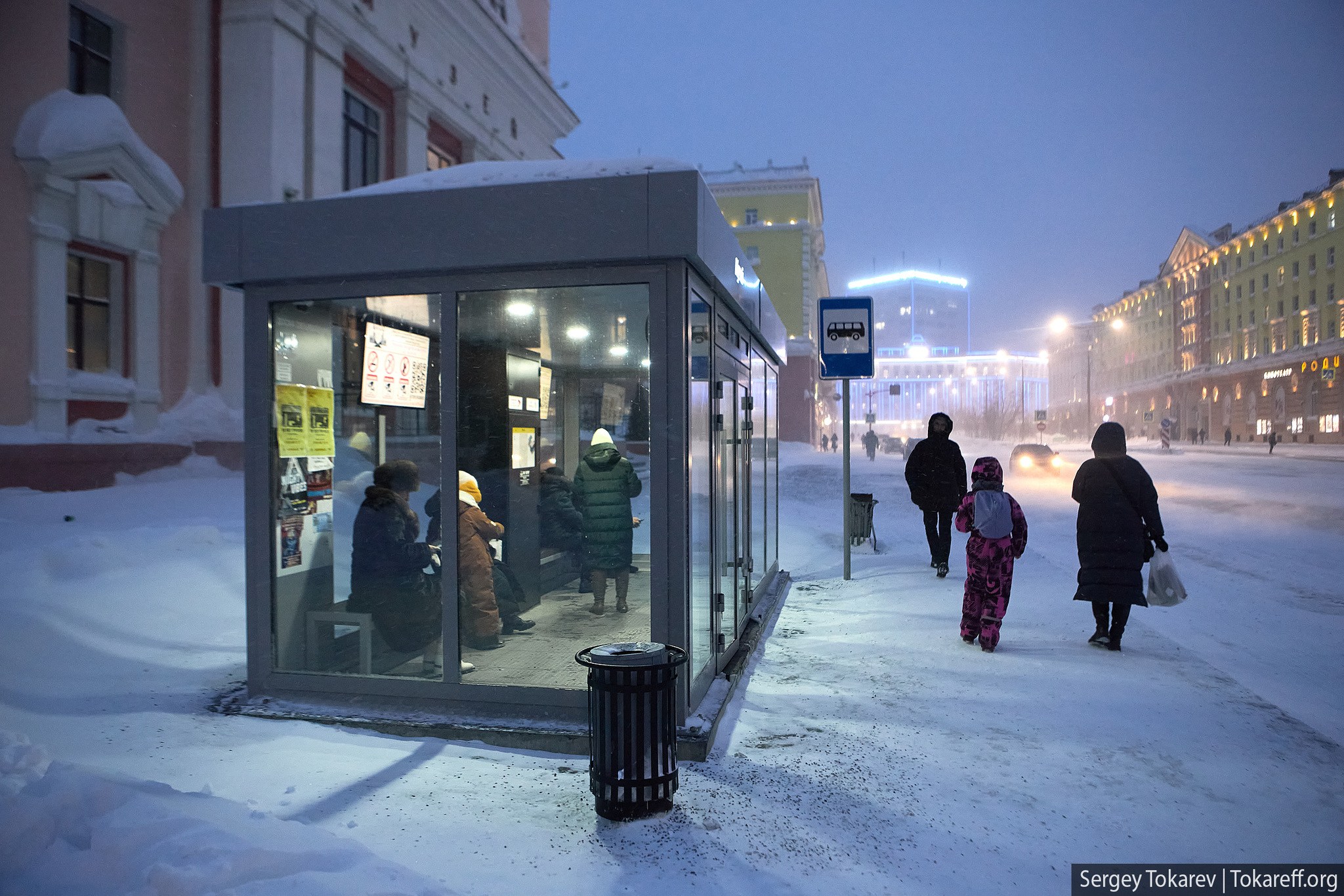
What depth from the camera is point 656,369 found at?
438cm

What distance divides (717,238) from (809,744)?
3.02 meters

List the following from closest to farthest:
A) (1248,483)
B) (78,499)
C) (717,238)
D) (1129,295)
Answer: (717,238) → (78,499) → (1248,483) → (1129,295)

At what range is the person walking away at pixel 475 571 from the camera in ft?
16.9

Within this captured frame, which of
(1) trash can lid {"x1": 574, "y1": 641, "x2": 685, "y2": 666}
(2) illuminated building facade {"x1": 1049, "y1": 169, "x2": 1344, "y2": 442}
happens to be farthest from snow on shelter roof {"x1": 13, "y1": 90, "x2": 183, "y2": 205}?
(2) illuminated building facade {"x1": 1049, "y1": 169, "x2": 1344, "y2": 442}

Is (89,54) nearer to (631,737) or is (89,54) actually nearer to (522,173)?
(522,173)

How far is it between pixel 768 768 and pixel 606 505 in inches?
108

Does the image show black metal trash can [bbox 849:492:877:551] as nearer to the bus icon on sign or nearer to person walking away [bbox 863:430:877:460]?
the bus icon on sign

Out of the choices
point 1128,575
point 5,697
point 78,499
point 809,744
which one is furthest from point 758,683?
point 78,499

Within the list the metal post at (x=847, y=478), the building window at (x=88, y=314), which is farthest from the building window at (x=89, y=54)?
the metal post at (x=847, y=478)

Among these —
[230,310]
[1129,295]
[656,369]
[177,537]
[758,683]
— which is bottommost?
[758,683]

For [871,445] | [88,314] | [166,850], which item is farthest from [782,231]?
[166,850]

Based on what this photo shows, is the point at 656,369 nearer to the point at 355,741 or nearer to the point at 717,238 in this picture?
the point at 717,238

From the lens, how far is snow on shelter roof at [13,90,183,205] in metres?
10.3

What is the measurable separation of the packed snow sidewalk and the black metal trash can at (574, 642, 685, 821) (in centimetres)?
13
